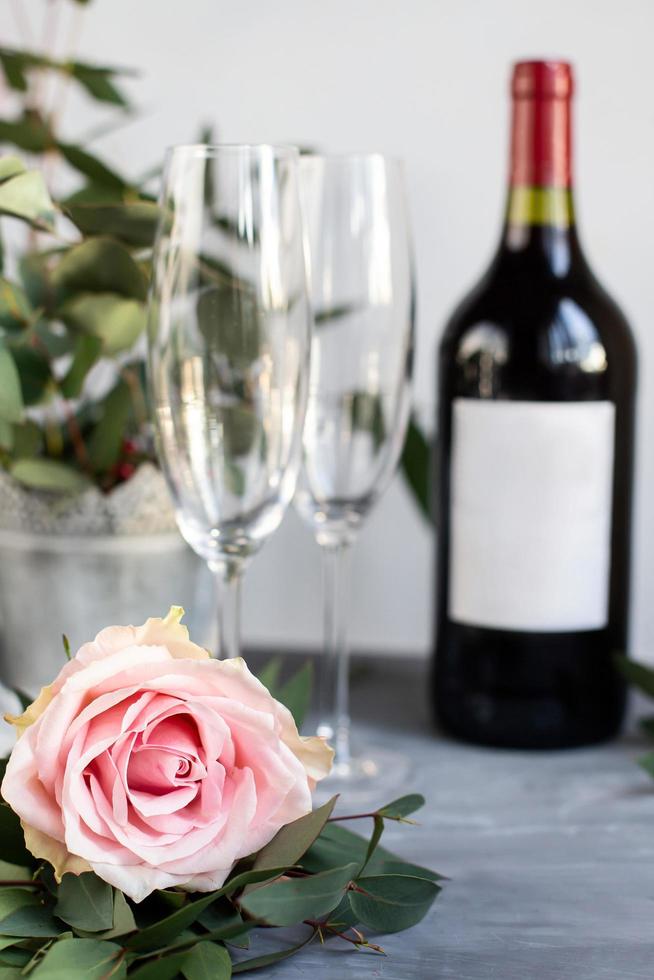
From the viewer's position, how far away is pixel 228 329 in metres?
0.43

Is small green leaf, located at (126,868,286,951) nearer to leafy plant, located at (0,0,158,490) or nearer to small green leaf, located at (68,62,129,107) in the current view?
leafy plant, located at (0,0,158,490)

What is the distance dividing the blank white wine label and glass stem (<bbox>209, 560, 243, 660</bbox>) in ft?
0.52

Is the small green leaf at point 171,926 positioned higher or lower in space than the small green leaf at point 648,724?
higher

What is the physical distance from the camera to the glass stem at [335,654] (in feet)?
1.94

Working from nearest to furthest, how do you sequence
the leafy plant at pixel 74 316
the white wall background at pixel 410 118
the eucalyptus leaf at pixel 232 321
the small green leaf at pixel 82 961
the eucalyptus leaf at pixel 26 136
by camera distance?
the small green leaf at pixel 82 961, the eucalyptus leaf at pixel 232 321, the leafy plant at pixel 74 316, the eucalyptus leaf at pixel 26 136, the white wall background at pixel 410 118

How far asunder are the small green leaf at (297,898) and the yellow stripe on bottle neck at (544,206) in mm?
361

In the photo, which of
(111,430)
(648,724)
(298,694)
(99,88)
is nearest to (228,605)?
(298,694)

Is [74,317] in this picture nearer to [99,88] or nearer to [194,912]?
[99,88]

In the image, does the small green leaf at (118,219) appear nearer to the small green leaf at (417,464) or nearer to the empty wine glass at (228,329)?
the empty wine glass at (228,329)

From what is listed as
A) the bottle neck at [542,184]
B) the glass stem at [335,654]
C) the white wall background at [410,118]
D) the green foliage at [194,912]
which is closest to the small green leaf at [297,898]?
the green foliage at [194,912]

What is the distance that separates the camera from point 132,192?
621 mm

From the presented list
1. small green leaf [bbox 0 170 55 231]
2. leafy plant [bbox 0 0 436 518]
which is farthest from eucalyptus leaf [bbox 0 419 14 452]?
small green leaf [bbox 0 170 55 231]

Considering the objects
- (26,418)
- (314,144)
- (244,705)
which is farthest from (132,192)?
(244,705)

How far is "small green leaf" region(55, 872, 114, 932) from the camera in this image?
0.34 metres
